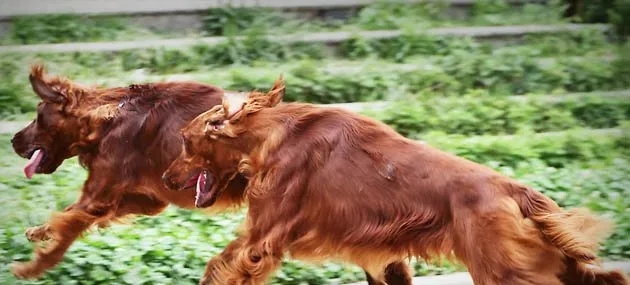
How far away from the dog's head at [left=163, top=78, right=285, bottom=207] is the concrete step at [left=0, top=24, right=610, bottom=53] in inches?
150

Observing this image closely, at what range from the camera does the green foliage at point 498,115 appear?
287 inches

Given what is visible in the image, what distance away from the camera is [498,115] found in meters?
7.60

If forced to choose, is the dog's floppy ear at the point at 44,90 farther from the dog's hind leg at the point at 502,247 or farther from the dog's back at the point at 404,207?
the dog's hind leg at the point at 502,247

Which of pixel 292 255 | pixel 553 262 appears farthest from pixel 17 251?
pixel 553 262

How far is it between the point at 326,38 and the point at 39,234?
4486mm

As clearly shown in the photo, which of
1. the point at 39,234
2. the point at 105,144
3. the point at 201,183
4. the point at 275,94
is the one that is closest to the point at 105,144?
the point at 105,144

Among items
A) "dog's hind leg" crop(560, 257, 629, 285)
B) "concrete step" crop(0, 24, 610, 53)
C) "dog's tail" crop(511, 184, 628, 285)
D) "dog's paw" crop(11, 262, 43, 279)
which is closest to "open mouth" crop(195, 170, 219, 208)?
"dog's paw" crop(11, 262, 43, 279)

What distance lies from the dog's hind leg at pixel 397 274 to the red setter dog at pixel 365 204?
0.44m

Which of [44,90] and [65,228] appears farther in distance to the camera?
[44,90]

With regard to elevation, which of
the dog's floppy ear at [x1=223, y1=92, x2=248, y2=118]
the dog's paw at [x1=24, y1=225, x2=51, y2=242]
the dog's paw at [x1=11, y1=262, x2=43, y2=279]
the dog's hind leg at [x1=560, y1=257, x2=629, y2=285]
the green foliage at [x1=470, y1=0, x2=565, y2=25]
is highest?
the dog's floppy ear at [x1=223, y1=92, x2=248, y2=118]

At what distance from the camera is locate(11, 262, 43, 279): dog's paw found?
15.5 ft

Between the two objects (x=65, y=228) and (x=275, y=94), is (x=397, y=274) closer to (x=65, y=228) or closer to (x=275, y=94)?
(x=275, y=94)

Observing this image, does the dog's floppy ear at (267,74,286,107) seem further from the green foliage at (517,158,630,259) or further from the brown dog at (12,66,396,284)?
the green foliage at (517,158,630,259)

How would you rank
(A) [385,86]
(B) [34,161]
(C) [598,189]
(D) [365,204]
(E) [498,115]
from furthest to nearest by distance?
(A) [385,86] → (E) [498,115] → (C) [598,189] → (B) [34,161] → (D) [365,204]
